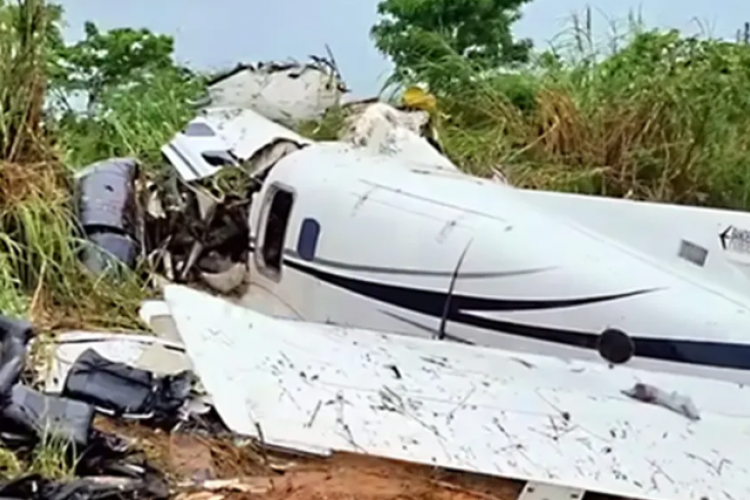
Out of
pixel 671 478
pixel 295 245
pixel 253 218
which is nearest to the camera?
pixel 671 478

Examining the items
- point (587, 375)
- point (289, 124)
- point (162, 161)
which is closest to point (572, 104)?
point (289, 124)

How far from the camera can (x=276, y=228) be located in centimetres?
517

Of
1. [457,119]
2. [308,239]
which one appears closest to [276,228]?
[308,239]

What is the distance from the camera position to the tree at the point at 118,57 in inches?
338

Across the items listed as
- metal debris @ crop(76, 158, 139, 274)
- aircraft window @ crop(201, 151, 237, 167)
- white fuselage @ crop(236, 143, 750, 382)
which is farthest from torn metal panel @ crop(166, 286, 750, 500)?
aircraft window @ crop(201, 151, 237, 167)

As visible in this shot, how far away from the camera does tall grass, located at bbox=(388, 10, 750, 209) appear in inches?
260

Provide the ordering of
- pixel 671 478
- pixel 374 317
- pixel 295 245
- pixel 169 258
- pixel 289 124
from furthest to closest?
pixel 289 124 → pixel 169 258 → pixel 295 245 → pixel 374 317 → pixel 671 478

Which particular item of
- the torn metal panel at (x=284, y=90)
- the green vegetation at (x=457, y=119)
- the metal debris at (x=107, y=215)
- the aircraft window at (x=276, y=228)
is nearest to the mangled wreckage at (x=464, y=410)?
the aircraft window at (x=276, y=228)

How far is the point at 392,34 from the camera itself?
9336 millimetres

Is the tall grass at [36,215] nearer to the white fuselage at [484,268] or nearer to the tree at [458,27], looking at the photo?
the white fuselage at [484,268]

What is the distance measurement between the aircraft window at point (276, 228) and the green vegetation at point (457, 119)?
696mm

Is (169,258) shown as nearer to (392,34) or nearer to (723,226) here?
(723,226)

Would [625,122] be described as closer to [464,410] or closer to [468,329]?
Result: [468,329]

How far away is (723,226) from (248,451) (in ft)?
5.89
